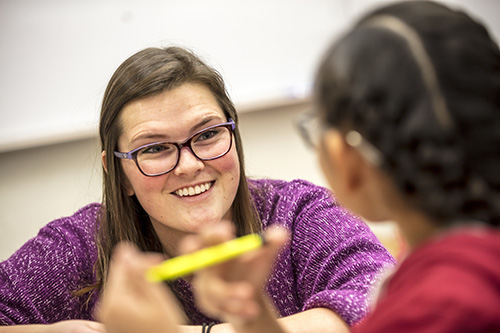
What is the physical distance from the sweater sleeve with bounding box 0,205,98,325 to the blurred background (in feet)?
2.99

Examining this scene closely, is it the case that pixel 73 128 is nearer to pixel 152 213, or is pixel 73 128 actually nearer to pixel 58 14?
pixel 58 14

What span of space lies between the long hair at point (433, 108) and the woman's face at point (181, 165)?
29.8 inches

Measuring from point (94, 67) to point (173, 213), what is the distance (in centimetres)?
133

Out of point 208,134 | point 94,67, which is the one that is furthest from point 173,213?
point 94,67

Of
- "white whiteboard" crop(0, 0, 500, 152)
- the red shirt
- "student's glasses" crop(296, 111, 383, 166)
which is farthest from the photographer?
"white whiteboard" crop(0, 0, 500, 152)

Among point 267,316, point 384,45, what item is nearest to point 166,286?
point 267,316

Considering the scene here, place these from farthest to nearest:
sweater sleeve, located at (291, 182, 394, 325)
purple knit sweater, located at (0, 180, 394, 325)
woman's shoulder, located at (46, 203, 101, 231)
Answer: woman's shoulder, located at (46, 203, 101, 231)
purple knit sweater, located at (0, 180, 394, 325)
sweater sleeve, located at (291, 182, 394, 325)

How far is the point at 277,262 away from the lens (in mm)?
1512

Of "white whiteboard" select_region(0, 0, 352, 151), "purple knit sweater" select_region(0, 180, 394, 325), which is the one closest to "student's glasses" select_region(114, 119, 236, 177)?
"purple knit sweater" select_region(0, 180, 394, 325)

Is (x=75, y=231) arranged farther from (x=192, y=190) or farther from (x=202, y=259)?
(x=202, y=259)

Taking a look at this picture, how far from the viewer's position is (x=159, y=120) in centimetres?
137

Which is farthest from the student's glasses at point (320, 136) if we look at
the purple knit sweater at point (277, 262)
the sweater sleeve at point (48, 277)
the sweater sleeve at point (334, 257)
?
the sweater sleeve at point (48, 277)

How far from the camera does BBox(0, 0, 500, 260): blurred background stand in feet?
8.00

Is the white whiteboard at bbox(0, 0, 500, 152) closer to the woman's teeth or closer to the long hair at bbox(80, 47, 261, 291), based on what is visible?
the long hair at bbox(80, 47, 261, 291)
